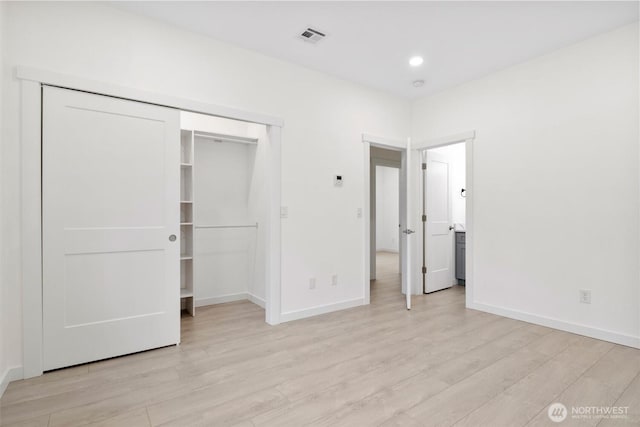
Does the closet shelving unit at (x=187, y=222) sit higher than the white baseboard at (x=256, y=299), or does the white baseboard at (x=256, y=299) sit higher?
the closet shelving unit at (x=187, y=222)

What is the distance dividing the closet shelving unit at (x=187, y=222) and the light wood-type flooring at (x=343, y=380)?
0.48 m

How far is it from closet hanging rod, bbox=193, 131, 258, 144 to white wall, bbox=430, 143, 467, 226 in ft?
9.23

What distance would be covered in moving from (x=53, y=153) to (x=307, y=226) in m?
2.25

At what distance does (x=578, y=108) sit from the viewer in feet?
10.1

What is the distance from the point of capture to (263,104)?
10.8 feet

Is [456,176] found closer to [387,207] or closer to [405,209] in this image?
[405,209]

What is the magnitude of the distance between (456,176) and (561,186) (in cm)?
204

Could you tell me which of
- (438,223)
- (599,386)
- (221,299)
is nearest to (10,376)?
(221,299)

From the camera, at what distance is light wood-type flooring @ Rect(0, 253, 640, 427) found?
71.2 inches

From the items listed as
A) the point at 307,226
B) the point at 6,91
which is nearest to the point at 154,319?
the point at 307,226

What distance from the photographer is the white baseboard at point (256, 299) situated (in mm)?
3914

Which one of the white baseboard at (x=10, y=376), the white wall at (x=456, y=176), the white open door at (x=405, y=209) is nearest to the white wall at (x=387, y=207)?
the white wall at (x=456, y=176)

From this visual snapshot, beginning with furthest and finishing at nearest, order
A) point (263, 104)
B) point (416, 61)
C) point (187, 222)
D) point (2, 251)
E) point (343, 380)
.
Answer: point (187, 222) < point (416, 61) < point (263, 104) < point (343, 380) < point (2, 251)

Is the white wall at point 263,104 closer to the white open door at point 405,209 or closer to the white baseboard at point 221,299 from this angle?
the white open door at point 405,209
